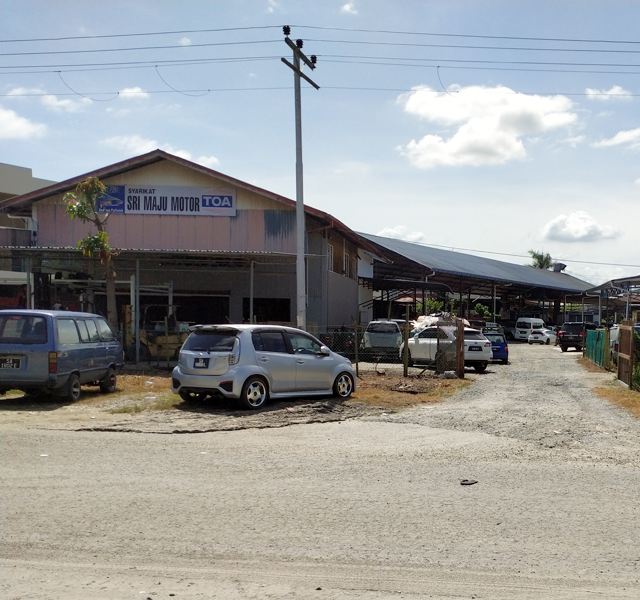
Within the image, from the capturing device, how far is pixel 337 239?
3152cm

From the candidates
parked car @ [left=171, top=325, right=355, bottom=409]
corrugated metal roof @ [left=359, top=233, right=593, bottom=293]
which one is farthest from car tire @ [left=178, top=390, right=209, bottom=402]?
corrugated metal roof @ [left=359, top=233, right=593, bottom=293]

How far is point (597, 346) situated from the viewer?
90.4ft

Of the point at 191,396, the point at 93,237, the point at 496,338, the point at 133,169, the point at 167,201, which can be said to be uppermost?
the point at 133,169

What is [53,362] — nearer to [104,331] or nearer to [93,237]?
[104,331]

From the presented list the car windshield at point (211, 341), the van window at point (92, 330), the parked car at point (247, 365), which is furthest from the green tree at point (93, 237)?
the car windshield at point (211, 341)

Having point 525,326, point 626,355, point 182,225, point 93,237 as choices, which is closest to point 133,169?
point 182,225

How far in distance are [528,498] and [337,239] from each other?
25.1m

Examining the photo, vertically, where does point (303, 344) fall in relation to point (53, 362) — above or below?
above

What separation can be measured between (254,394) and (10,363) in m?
4.39

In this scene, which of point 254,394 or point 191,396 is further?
point 191,396

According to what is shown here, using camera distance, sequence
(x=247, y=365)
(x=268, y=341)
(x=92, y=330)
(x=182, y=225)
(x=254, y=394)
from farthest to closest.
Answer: (x=182, y=225)
(x=92, y=330)
(x=268, y=341)
(x=254, y=394)
(x=247, y=365)

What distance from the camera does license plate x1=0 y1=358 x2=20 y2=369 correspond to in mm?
12883

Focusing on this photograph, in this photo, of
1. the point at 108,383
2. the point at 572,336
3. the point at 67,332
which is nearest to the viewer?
the point at 67,332

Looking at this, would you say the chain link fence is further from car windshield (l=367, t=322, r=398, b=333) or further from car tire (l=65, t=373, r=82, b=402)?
car tire (l=65, t=373, r=82, b=402)
